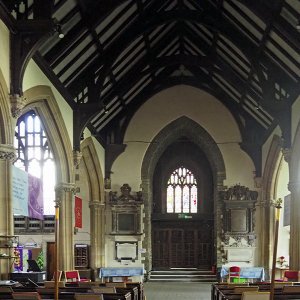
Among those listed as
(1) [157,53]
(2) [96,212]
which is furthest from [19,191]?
(2) [96,212]

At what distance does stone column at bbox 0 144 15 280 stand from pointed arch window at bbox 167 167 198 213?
14.0m

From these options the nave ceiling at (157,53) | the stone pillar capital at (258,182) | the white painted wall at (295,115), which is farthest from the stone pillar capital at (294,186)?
the stone pillar capital at (258,182)

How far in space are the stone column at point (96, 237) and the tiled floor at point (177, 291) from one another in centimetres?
183

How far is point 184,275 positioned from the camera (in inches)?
866

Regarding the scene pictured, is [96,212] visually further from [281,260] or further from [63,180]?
[281,260]

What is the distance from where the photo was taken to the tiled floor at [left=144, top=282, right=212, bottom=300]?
15992 mm

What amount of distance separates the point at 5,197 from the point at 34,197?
5.08 m

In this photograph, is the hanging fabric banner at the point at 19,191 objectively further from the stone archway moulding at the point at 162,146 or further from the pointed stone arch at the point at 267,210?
the stone archway moulding at the point at 162,146

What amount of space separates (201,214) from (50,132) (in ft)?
33.4

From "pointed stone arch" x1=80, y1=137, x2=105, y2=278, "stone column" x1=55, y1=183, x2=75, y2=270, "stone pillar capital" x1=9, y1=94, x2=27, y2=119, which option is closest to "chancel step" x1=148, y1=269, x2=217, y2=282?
"pointed stone arch" x1=80, y1=137, x2=105, y2=278

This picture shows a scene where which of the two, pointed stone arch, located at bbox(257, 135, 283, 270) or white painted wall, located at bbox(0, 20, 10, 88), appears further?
pointed stone arch, located at bbox(257, 135, 283, 270)

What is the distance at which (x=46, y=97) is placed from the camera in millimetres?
13492

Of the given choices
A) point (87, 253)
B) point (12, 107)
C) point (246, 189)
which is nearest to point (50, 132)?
point (12, 107)

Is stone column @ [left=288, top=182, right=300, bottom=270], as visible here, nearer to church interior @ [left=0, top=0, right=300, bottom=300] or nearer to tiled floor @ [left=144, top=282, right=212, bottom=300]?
church interior @ [left=0, top=0, right=300, bottom=300]
